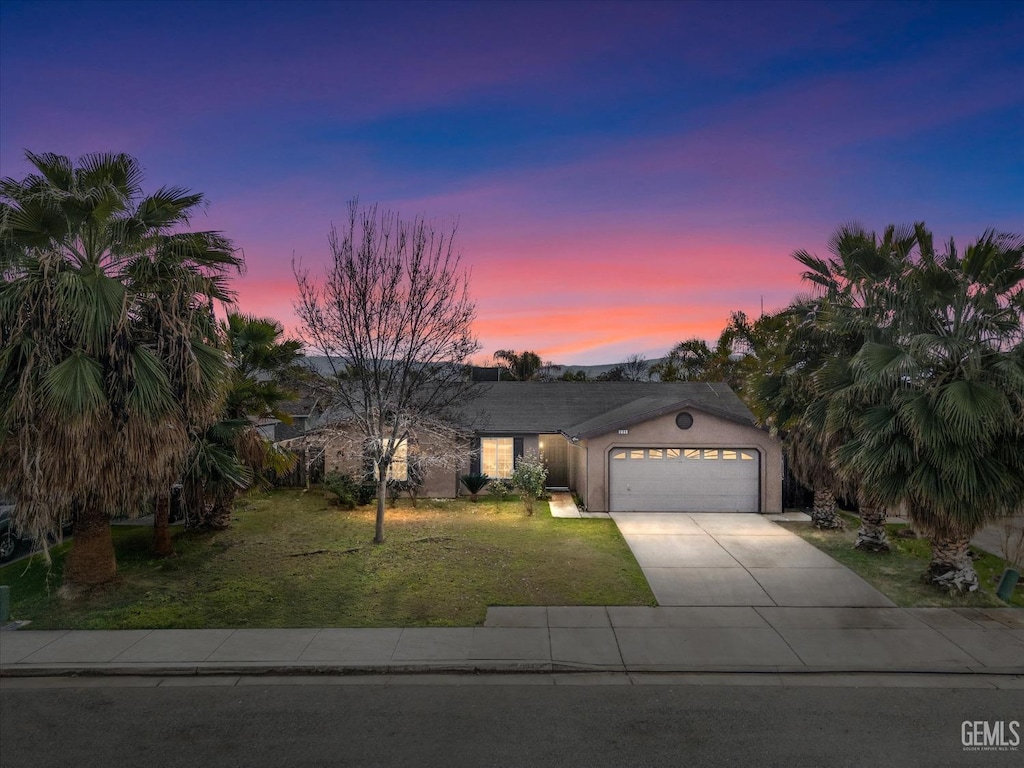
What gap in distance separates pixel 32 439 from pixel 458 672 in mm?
7940

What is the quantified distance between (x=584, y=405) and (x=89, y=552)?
17.3 metres

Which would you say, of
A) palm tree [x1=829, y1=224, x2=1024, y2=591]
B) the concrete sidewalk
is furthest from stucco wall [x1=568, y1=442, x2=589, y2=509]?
the concrete sidewalk

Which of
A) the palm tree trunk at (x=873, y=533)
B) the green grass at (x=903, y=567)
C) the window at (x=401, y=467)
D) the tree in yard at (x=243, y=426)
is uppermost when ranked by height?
the tree in yard at (x=243, y=426)

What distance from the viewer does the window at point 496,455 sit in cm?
2131

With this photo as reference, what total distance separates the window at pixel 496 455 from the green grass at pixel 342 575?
4.24 m

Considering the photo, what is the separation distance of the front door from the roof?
83 centimetres

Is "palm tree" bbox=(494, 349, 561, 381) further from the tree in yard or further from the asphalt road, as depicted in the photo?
the asphalt road

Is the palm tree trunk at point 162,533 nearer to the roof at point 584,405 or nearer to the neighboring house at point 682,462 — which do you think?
the neighboring house at point 682,462

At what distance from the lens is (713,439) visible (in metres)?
18.3

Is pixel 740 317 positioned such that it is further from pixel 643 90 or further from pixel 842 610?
pixel 842 610

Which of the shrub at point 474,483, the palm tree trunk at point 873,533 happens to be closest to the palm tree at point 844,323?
the palm tree trunk at point 873,533

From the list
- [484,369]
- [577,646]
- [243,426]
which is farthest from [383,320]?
[484,369]

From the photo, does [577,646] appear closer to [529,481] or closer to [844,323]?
[844,323]

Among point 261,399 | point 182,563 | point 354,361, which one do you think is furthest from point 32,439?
point 354,361
